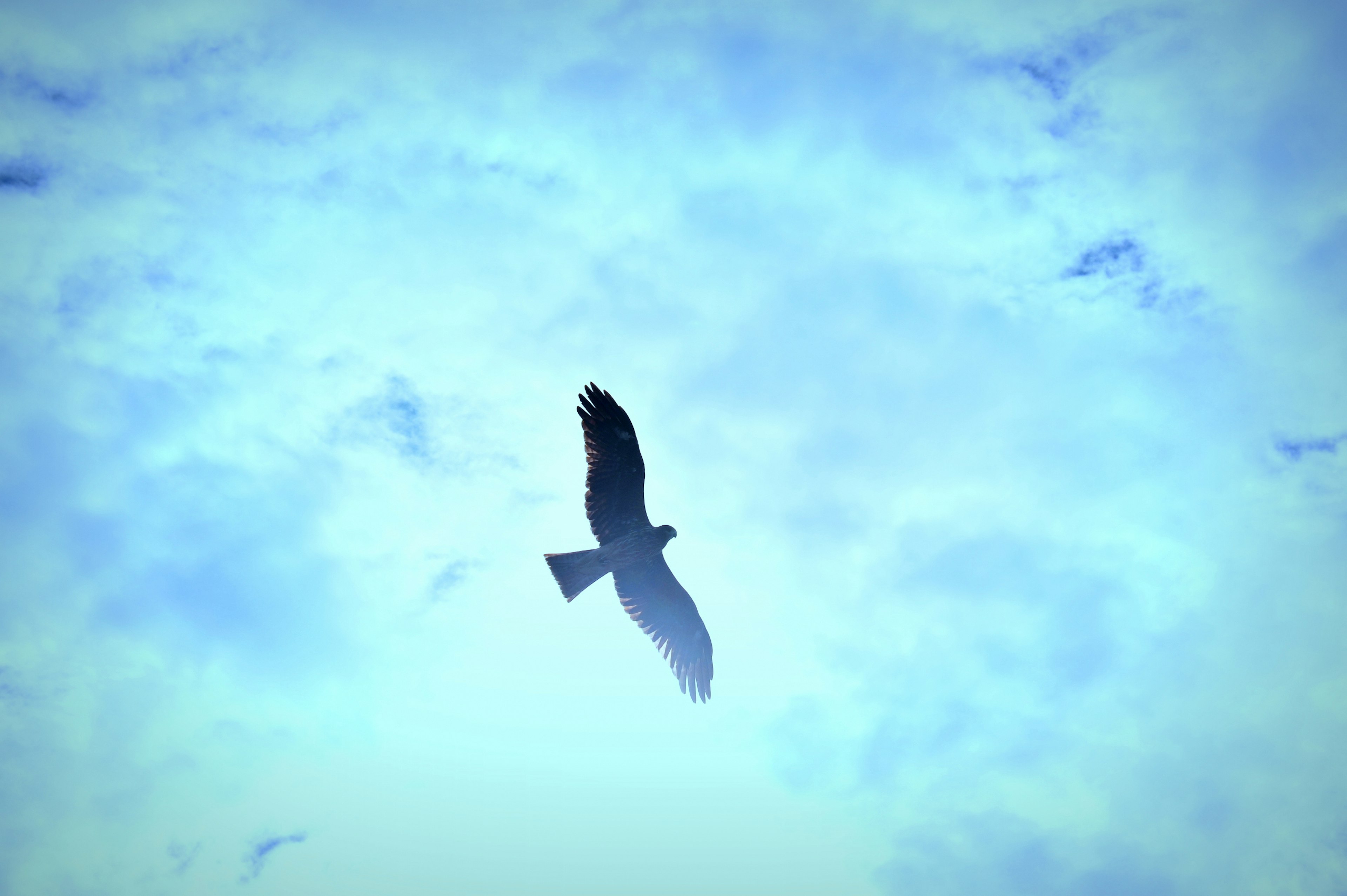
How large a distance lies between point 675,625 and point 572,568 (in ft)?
11.0

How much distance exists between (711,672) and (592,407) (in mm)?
7024

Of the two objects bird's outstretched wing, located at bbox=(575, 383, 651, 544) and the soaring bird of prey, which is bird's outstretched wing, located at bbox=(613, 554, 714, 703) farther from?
bird's outstretched wing, located at bbox=(575, 383, 651, 544)

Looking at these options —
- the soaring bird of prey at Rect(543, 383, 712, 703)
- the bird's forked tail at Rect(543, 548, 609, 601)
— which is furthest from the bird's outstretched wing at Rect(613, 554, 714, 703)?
the bird's forked tail at Rect(543, 548, 609, 601)

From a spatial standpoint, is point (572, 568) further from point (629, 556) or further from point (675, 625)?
point (675, 625)

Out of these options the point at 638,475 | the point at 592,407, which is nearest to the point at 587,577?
the point at 638,475

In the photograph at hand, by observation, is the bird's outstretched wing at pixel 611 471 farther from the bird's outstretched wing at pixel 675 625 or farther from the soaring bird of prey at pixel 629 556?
the bird's outstretched wing at pixel 675 625

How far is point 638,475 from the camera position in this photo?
16.8 meters

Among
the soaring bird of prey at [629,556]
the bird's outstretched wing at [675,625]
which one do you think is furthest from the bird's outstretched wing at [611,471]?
the bird's outstretched wing at [675,625]

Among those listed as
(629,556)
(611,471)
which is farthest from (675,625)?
→ (611,471)

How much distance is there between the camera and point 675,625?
1909 cm

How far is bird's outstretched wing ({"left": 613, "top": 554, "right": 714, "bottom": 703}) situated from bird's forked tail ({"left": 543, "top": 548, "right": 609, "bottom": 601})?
155 cm

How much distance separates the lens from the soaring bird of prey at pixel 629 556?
54.1 feet

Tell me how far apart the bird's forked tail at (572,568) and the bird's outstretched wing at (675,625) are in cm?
155

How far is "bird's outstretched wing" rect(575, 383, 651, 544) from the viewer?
16406 millimetres
